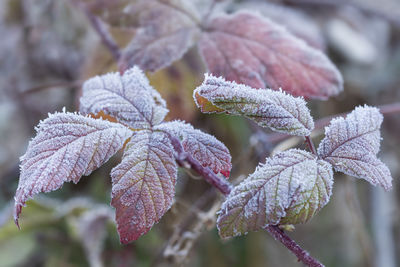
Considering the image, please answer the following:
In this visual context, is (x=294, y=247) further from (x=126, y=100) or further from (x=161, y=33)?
(x=161, y=33)

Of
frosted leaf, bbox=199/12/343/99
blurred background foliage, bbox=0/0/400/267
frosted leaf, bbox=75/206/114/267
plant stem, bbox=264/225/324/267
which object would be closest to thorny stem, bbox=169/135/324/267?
plant stem, bbox=264/225/324/267

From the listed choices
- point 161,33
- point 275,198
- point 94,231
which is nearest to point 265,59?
point 161,33

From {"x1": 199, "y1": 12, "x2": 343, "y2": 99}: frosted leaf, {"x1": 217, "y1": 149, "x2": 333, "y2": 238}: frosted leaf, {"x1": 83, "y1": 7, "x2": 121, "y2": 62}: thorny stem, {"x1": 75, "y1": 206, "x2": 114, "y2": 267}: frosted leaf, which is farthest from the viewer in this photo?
{"x1": 75, "y1": 206, "x2": 114, "y2": 267}: frosted leaf

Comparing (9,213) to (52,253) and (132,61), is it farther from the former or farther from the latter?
(132,61)

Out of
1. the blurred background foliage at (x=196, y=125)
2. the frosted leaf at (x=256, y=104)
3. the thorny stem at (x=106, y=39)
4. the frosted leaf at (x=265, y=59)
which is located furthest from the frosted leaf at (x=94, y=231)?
the frosted leaf at (x=256, y=104)

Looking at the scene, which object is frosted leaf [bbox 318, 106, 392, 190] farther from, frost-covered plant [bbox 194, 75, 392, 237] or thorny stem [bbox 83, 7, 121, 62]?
thorny stem [bbox 83, 7, 121, 62]
